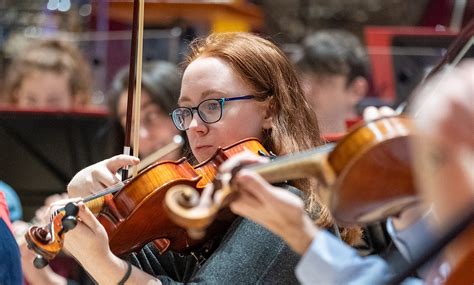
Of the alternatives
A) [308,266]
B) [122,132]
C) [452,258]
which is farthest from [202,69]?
[122,132]

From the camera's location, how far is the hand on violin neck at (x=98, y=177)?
1.98m

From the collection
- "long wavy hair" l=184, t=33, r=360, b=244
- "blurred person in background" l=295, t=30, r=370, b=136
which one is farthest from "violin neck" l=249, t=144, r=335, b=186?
"blurred person in background" l=295, t=30, r=370, b=136

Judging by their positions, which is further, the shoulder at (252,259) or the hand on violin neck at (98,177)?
the hand on violin neck at (98,177)

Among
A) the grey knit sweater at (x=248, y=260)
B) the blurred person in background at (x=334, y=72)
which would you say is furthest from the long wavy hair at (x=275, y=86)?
the blurred person in background at (x=334, y=72)

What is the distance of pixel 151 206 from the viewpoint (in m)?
1.77

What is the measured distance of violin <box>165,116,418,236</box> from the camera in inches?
51.3

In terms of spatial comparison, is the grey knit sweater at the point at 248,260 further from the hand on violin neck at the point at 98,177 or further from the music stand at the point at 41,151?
the music stand at the point at 41,151

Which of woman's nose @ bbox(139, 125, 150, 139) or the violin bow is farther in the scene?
woman's nose @ bbox(139, 125, 150, 139)

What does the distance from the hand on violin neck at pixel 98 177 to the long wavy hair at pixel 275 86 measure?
31cm

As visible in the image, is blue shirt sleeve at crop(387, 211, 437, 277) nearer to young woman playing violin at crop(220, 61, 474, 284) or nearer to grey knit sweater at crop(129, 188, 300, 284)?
young woman playing violin at crop(220, 61, 474, 284)

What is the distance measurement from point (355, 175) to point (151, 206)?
22.8 inches

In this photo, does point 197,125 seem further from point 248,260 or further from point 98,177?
point 248,260

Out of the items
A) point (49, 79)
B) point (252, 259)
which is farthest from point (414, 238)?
point (49, 79)

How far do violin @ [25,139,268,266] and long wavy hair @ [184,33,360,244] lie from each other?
6.7 inches
